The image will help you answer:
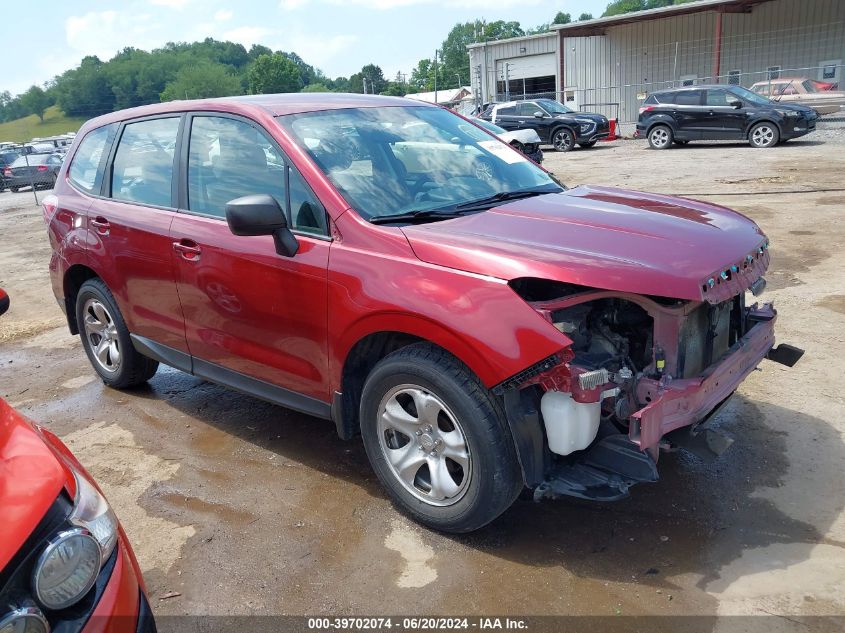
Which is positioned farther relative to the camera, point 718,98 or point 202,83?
point 202,83

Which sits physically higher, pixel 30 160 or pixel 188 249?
pixel 188 249

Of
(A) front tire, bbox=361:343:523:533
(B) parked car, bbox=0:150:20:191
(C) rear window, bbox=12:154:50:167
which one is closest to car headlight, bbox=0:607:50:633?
(A) front tire, bbox=361:343:523:533

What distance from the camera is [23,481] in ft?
6.07

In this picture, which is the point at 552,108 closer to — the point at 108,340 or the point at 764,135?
the point at 764,135

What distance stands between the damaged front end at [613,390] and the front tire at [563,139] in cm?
2065

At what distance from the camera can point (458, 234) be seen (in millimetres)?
3061

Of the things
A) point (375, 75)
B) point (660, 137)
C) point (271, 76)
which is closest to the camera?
point (660, 137)

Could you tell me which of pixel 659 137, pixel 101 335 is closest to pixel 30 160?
pixel 659 137

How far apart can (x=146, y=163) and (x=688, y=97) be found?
18.7 metres

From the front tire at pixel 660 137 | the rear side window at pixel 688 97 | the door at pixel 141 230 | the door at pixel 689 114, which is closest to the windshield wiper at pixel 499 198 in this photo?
the door at pixel 141 230

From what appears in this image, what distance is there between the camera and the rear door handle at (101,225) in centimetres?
449

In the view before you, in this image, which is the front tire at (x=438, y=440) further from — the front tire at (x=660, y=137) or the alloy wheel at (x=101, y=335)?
the front tire at (x=660, y=137)

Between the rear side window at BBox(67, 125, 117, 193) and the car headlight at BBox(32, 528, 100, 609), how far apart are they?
3.49 metres

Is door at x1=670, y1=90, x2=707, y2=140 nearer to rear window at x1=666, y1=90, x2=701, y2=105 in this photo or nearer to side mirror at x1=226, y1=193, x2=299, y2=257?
rear window at x1=666, y1=90, x2=701, y2=105
